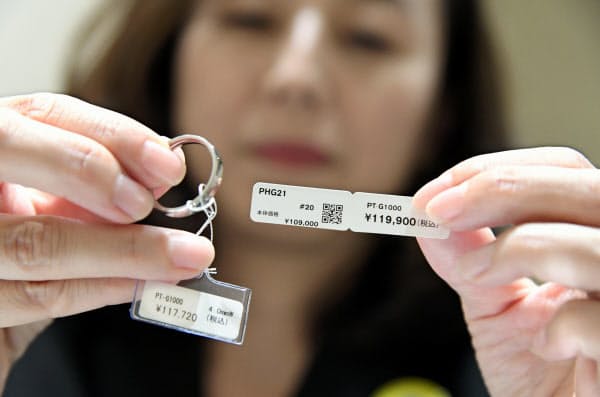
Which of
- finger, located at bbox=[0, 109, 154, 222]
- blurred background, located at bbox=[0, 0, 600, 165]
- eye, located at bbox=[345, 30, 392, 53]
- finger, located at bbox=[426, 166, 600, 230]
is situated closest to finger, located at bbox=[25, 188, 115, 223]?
finger, located at bbox=[0, 109, 154, 222]

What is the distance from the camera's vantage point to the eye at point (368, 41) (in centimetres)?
116

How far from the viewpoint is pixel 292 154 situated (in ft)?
3.70

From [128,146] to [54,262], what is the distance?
155 millimetres

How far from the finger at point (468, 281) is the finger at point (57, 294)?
369 millimetres

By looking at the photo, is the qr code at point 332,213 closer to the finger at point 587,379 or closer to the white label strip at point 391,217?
the white label strip at point 391,217

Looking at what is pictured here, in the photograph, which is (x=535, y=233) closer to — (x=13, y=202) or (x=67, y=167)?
(x=67, y=167)

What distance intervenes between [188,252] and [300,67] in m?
0.64

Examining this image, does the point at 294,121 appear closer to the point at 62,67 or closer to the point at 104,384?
the point at 104,384

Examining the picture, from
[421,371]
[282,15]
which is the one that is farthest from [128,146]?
[421,371]

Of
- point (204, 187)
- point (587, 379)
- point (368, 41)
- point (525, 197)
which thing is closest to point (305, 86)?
point (368, 41)

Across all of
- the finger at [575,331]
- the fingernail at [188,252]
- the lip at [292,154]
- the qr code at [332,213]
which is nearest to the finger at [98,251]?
the fingernail at [188,252]

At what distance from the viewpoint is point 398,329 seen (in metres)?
1.25

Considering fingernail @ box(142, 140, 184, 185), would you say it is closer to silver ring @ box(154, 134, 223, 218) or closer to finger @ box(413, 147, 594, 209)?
silver ring @ box(154, 134, 223, 218)

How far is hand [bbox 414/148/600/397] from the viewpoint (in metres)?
0.56
